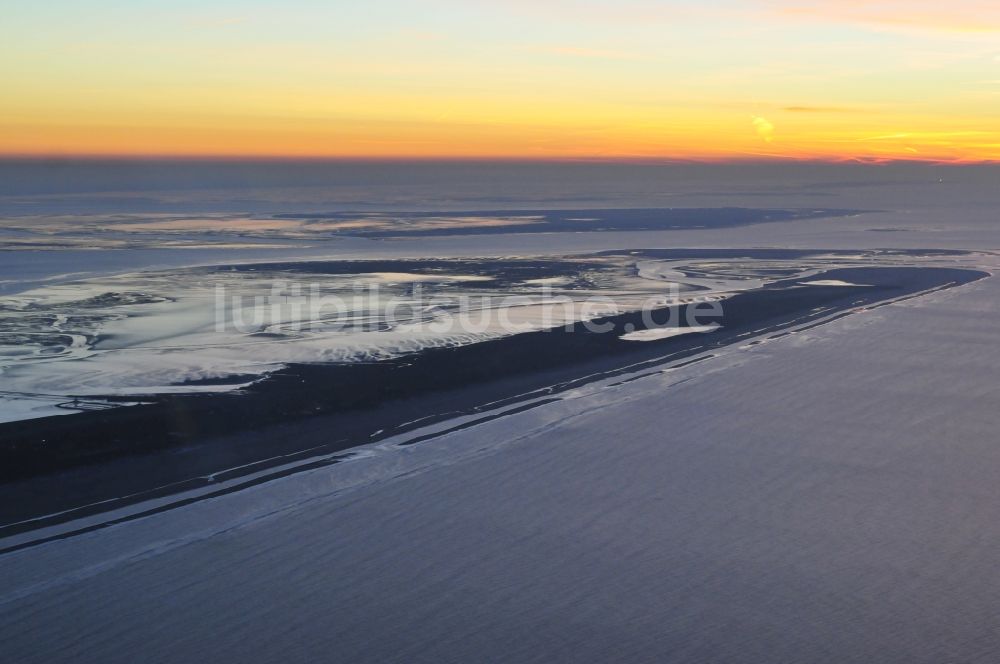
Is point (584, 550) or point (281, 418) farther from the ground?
point (281, 418)

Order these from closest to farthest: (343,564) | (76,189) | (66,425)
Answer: (343,564) → (66,425) → (76,189)

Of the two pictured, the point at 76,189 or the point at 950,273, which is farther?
the point at 76,189

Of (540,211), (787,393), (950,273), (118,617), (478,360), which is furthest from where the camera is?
(540,211)

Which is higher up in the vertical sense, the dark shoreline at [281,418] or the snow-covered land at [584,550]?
the dark shoreline at [281,418]

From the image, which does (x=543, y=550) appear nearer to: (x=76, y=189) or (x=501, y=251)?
(x=501, y=251)

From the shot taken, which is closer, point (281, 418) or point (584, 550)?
point (584, 550)

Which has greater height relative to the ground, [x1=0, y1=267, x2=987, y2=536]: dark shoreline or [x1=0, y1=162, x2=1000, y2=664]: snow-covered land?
[x1=0, y1=267, x2=987, y2=536]: dark shoreline

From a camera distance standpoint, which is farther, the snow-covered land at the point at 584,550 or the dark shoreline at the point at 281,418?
the dark shoreline at the point at 281,418

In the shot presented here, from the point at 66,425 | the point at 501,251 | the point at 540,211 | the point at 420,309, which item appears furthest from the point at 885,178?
the point at 66,425
